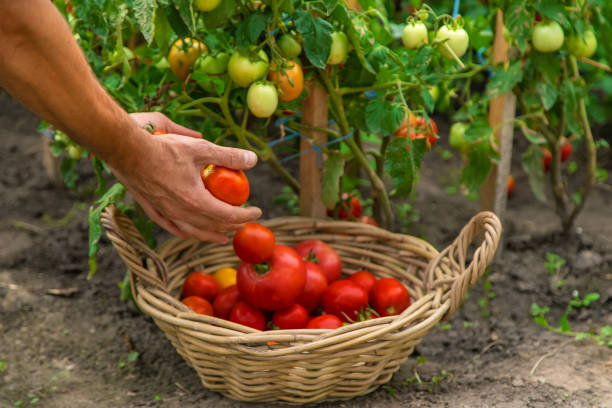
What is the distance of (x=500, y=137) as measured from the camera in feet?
7.40

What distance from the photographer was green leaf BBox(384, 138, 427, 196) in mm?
1793

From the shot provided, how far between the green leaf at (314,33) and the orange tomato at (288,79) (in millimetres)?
86

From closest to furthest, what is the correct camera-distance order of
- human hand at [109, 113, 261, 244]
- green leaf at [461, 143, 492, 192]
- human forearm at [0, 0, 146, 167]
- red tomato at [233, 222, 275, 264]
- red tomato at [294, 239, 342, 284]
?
human forearm at [0, 0, 146, 167]
human hand at [109, 113, 261, 244]
red tomato at [233, 222, 275, 264]
red tomato at [294, 239, 342, 284]
green leaf at [461, 143, 492, 192]

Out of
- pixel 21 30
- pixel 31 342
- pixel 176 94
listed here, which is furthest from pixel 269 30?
pixel 31 342

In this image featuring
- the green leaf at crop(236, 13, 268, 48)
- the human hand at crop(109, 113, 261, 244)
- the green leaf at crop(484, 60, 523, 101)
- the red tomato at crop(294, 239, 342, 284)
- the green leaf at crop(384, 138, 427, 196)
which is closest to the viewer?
the human hand at crop(109, 113, 261, 244)

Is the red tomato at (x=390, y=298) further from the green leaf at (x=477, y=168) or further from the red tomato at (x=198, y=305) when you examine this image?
the green leaf at (x=477, y=168)

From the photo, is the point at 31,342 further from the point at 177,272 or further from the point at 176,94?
the point at 176,94

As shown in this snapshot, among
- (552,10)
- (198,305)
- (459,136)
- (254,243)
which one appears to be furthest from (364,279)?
(552,10)

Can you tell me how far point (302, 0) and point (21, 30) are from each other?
2.43ft

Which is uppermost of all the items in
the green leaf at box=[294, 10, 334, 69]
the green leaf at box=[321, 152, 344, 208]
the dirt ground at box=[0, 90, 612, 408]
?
the green leaf at box=[294, 10, 334, 69]

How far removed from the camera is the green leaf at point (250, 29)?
1588 mm

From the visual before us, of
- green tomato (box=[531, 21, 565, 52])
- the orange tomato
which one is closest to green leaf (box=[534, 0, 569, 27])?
green tomato (box=[531, 21, 565, 52])

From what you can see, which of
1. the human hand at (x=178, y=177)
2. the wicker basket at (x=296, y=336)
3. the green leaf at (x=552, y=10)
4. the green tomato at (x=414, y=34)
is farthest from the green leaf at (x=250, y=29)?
the green leaf at (x=552, y=10)

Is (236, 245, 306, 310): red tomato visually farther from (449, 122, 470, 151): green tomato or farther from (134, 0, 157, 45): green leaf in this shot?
(449, 122, 470, 151): green tomato
